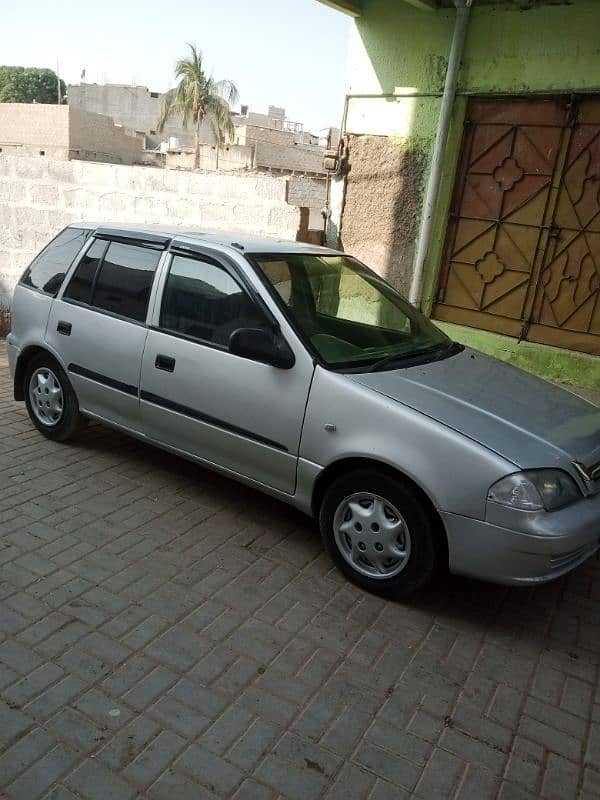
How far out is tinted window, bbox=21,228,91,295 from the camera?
459 centimetres

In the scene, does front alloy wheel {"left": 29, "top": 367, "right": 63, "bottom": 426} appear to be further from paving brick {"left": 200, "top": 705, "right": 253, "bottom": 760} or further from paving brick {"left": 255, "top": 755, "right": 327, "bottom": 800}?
paving brick {"left": 255, "top": 755, "right": 327, "bottom": 800}

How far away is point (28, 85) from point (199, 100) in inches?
2121

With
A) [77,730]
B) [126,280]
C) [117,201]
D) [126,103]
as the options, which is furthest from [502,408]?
[126,103]

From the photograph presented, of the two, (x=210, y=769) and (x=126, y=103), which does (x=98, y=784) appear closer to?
(x=210, y=769)

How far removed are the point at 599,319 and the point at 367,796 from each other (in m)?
5.05

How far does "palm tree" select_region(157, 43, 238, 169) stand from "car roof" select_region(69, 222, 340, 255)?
141 ft

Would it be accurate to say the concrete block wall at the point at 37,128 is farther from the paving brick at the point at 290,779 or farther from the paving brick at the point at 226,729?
the paving brick at the point at 290,779

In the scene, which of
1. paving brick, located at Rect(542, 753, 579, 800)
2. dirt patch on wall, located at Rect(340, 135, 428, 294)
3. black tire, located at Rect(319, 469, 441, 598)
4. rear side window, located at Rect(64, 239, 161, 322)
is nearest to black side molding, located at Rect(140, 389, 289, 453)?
black tire, located at Rect(319, 469, 441, 598)

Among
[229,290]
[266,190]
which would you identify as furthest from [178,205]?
[229,290]

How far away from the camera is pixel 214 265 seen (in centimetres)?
382

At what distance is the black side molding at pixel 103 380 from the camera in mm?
4109

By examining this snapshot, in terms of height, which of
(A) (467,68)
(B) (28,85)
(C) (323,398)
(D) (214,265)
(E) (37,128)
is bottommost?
(C) (323,398)

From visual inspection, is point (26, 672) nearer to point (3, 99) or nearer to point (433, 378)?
point (433, 378)

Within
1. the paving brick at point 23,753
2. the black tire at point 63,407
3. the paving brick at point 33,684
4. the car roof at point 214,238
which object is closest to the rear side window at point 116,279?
the car roof at point 214,238
